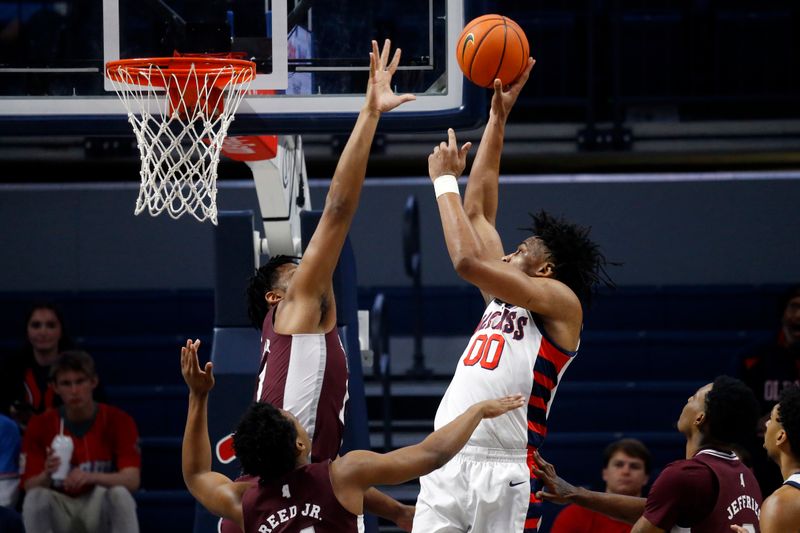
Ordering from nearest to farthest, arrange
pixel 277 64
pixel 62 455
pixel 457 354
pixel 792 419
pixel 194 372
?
pixel 792 419 → pixel 194 372 → pixel 277 64 → pixel 62 455 → pixel 457 354

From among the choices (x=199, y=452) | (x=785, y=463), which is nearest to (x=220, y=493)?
(x=199, y=452)

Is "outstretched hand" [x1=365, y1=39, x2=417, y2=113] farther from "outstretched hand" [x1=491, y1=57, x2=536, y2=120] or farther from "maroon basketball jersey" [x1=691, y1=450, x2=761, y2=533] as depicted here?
"maroon basketball jersey" [x1=691, y1=450, x2=761, y2=533]

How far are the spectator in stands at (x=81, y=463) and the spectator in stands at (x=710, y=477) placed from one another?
3166 millimetres

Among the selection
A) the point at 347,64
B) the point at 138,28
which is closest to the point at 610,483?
the point at 347,64

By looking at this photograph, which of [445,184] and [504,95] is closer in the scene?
[445,184]

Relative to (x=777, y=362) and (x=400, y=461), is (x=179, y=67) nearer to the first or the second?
(x=400, y=461)

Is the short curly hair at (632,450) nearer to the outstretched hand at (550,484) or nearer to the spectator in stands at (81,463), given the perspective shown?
the outstretched hand at (550,484)

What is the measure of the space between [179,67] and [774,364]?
3668 mm

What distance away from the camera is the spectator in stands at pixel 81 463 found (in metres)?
6.71

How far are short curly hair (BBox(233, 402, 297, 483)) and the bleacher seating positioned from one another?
3815 mm

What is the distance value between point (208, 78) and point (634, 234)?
5331 mm

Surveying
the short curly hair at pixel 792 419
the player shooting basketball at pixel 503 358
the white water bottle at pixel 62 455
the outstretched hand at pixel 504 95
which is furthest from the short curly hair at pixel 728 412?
the white water bottle at pixel 62 455

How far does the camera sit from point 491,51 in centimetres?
447

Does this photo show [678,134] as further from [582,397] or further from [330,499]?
[330,499]
